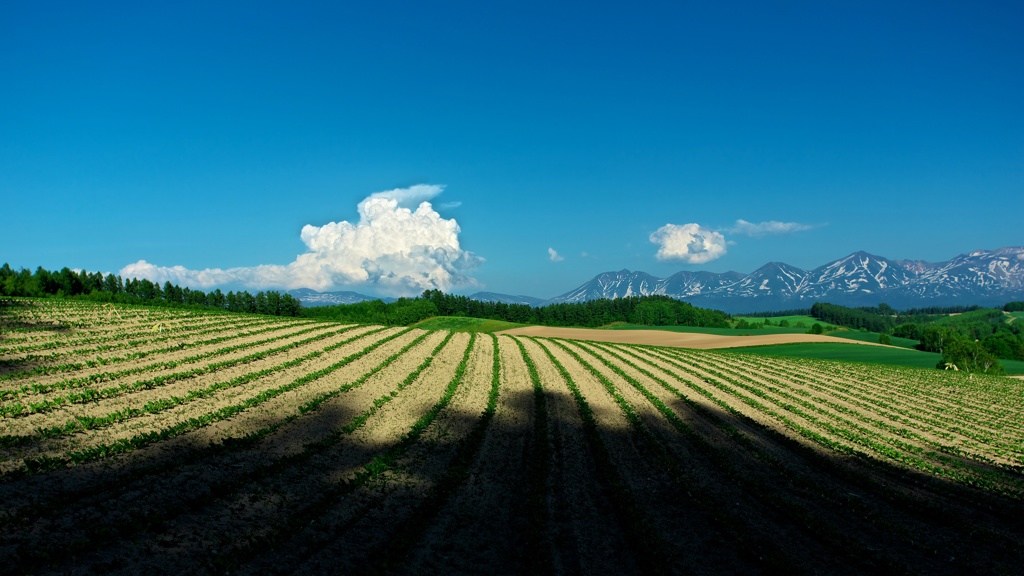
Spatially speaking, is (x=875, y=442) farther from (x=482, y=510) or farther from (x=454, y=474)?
(x=482, y=510)

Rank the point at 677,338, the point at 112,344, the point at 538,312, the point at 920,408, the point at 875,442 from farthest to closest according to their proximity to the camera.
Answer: the point at 538,312 → the point at 677,338 → the point at 920,408 → the point at 112,344 → the point at 875,442

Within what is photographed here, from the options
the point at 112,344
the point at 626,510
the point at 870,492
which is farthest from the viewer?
the point at 112,344

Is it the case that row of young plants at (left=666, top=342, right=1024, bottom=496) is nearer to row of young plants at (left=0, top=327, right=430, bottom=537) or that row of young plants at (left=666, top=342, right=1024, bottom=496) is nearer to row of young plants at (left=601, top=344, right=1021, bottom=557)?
row of young plants at (left=601, top=344, right=1021, bottom=557)

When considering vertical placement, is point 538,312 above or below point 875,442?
above

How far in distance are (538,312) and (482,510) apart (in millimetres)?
167402

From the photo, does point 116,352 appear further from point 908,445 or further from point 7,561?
point 908,445

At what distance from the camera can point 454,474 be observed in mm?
15117

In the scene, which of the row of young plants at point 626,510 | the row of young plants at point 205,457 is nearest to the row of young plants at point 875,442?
the row of young plants at point 626,510

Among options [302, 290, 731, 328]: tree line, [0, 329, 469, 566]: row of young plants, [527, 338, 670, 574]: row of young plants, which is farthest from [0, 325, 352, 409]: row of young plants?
[302, 290, 731, 328]: tree line

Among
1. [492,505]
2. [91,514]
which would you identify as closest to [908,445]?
[492,505]

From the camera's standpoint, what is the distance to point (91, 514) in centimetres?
1025

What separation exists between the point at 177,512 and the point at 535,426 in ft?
43.3

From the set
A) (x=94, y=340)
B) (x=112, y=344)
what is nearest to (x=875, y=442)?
(x=112, y=344)

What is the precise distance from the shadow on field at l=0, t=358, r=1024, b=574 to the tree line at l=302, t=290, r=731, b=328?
13341cm
